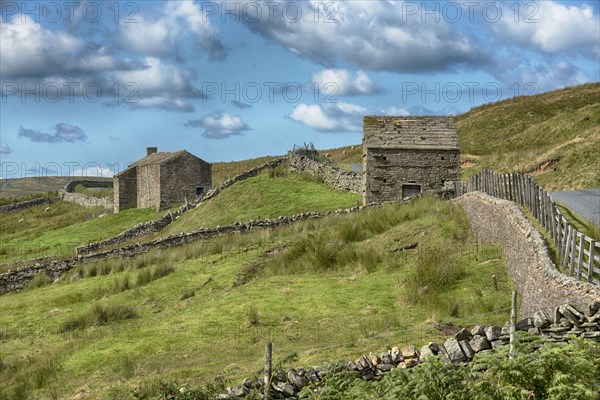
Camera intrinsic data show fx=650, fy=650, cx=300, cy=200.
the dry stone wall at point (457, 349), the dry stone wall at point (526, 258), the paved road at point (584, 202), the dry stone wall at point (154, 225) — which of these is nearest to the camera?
the dry stone wall at point (457, 349)

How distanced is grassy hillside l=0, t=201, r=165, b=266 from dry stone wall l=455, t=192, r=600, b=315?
24735 millimetres

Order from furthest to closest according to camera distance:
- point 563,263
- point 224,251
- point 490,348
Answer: point 224,251, point 563,263, point 490,348

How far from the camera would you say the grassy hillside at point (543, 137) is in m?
41.4

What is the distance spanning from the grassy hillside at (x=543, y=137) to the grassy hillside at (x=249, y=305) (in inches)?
662

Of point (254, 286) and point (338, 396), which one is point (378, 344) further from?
point (254, 286)

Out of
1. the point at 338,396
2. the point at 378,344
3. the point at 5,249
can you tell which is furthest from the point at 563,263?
the point at 5,249

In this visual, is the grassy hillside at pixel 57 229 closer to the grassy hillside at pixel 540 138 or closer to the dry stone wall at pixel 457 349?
the grassy hillside at pixel 540 138

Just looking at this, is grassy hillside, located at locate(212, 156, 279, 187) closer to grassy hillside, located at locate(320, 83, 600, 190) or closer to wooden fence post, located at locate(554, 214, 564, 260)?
grassy hillside, located at locate(320, 83, 600, 190)

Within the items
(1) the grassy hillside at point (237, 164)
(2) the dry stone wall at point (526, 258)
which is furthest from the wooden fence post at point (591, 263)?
(1) the grassy hillside at point (237, 164)

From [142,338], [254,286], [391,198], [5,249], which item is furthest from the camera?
[5,249]

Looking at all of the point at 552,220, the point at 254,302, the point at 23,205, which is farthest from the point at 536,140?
the point at 23,205

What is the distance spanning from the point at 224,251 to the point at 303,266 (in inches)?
236

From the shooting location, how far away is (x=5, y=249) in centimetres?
4422

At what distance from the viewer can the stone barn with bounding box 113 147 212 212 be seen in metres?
53.2
